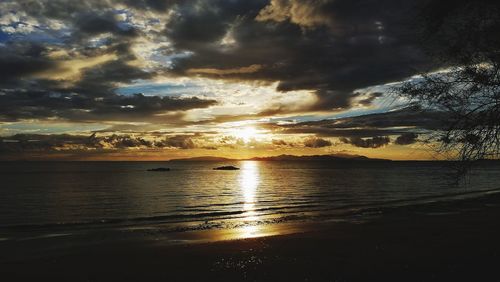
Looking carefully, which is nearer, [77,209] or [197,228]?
[197,228]

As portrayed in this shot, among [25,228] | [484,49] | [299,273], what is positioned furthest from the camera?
[25,228]

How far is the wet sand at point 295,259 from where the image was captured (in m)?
13.6

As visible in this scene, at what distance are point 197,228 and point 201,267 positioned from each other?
42.5 ft

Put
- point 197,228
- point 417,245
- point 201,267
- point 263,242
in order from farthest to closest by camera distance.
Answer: point 197,228 → point 263,242 → point 417,245 → point 201,267

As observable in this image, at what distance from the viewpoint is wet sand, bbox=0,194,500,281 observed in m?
13.6

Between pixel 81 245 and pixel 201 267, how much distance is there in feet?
31.8

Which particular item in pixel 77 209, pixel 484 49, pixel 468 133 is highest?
pixel 484 49

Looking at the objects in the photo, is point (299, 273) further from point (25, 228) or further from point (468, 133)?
point (25, 228)

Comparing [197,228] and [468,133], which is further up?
[468,133]

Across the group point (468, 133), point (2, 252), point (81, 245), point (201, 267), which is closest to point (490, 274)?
point (468, 133)

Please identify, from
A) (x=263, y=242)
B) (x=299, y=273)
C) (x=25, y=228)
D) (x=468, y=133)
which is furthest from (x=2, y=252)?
(x=468, y=133)

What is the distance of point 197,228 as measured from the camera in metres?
28.1

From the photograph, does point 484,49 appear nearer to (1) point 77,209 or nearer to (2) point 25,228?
(2) point 25,228

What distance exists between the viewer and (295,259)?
636 inches
